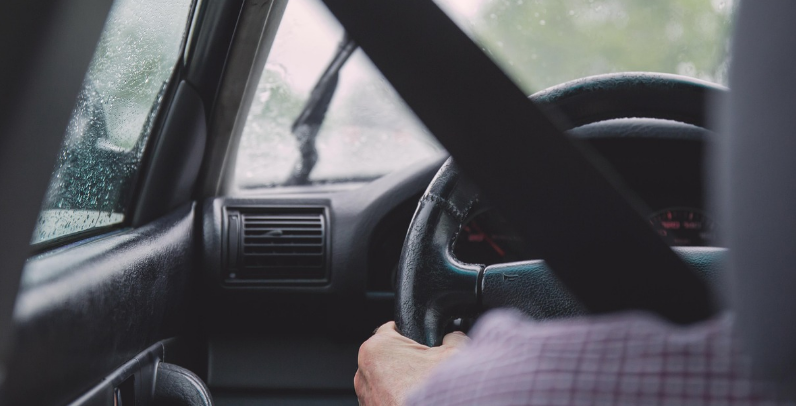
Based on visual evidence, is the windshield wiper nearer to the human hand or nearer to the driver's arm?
the human hand

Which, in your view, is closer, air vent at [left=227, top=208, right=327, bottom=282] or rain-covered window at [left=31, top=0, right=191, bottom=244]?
rain-covered window at [left=31, top=0, right=191, bottom=244]

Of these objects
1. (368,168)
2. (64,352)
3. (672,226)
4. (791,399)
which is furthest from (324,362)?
(791,399)

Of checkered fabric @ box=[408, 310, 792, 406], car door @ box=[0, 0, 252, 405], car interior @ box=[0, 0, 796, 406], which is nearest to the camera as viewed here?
checkered fabric @ box=[408, 310, 792, 406]

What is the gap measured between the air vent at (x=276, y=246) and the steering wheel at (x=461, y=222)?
1.23 meters

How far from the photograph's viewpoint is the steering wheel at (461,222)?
4.31 feet

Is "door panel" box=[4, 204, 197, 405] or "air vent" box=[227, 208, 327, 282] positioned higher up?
"door panel" box=[4, 204, 197, 405]

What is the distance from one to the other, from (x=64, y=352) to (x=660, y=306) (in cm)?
82

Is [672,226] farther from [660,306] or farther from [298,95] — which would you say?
[660,306]

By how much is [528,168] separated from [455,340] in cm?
66

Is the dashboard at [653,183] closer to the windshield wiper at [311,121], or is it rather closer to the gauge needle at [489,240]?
the gauge needle at [489,240]

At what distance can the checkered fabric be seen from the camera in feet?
1.41

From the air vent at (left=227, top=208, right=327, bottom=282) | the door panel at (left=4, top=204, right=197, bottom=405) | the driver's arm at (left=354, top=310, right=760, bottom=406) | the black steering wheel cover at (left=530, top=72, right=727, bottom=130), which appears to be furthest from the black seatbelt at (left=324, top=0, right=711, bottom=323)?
the air vent at (left=227, top=208, right=327, bottom=282)

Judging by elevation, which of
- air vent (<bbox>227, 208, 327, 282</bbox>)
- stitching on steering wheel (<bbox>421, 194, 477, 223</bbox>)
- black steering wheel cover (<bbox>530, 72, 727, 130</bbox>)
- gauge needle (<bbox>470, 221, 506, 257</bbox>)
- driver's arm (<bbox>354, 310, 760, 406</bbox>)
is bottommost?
gauge needle (<bbox>470, 221, 506, 257</bbox>)

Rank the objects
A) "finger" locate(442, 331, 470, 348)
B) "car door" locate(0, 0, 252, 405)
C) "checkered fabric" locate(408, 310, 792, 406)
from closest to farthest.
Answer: "checkered fabric" locate(408, 310, 792, 406) → "car door" locate(0, 0, 252, 405) → "finger" locate(442, 331, 470, 348)
